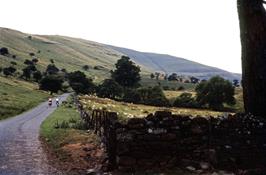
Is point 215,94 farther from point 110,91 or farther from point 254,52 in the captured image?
point 254,52

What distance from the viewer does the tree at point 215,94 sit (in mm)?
121688

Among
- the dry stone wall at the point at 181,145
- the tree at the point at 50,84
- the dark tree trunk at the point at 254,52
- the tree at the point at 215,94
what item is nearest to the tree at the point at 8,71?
the tree at the point at 50,84

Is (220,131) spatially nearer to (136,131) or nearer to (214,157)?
(214,157)

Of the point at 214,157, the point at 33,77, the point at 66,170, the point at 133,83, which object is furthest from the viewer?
the point at 33,77

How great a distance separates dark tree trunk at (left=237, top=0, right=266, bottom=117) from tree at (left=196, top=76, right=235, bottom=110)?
326ft

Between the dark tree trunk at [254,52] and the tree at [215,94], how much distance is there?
326 feet

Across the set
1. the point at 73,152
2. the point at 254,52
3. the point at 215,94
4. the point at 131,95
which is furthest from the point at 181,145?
the point at 131,95

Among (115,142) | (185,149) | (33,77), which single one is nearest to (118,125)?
(115,142)

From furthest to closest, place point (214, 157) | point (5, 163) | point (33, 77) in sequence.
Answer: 1. point (33, 77)
2. point (5, 163)
3. point (214, 157)

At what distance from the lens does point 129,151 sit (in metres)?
17.6

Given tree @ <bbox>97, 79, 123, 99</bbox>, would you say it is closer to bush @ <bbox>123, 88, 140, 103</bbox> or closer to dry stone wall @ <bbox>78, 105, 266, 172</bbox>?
bush @ <bbox>123, 88, 140, 103</bbox>

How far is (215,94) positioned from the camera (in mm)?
121875

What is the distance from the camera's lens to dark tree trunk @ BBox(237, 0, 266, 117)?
1961 centimetres

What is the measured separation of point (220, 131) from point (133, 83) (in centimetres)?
14851
